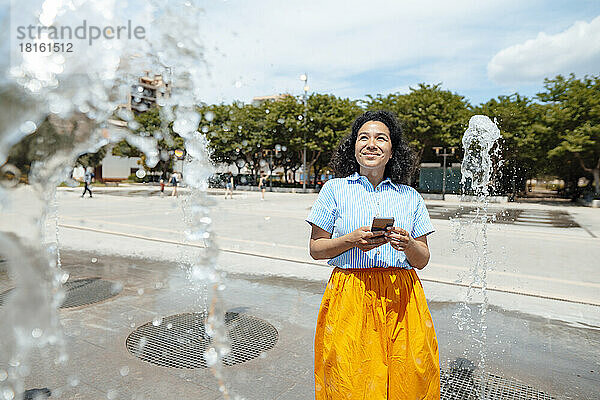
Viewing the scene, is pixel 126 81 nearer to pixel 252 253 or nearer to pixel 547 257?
pixel 252 253

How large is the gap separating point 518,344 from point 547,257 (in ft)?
17.8

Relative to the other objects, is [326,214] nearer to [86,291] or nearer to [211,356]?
[211,356]

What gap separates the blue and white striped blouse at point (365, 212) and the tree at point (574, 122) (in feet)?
91.5

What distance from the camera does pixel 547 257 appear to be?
28.6 feet

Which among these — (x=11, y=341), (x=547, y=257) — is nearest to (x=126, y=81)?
(x=11, y=341)

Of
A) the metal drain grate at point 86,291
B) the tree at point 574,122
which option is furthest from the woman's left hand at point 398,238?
the tree at point 574,122

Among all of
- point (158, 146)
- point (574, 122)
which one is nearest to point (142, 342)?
point (574, 122)

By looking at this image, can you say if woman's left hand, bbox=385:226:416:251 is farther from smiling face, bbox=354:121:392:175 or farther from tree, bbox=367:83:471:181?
tree, bbox=367:83:471:181

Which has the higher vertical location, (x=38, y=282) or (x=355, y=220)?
(x=355, y=220)

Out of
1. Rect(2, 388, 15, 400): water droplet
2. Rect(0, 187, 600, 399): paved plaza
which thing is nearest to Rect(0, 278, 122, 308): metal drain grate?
Rect(0, 187, 600, 399): paved plaza

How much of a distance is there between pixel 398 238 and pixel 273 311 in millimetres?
3269

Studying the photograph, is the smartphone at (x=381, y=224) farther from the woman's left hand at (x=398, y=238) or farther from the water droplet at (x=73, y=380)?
the water droplet at (x=73, y=380)

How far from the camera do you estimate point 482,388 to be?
3244 mm

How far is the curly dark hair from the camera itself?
2.27m
